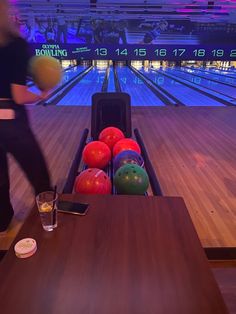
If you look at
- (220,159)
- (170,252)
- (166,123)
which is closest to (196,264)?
(170,252)

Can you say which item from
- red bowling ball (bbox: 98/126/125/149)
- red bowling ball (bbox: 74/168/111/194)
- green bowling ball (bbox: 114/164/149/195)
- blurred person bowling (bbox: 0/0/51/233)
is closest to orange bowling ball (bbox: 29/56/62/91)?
blurred person bowling (bbox: 0/0/51/233)

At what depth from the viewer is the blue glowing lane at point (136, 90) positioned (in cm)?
479

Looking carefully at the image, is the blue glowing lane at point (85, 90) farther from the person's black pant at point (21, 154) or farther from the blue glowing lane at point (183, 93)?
the person's black pant at point (21, 154)

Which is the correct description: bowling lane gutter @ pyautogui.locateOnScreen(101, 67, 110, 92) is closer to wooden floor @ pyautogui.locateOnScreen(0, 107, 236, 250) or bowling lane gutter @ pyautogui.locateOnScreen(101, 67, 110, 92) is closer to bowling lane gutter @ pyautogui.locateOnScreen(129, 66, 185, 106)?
bowling lane gutter @ pyautogui.locateOnScreen(129, 66, 185, 106)

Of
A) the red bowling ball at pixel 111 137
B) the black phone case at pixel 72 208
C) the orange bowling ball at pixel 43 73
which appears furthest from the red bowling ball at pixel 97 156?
the black phone case at pixel 72 208

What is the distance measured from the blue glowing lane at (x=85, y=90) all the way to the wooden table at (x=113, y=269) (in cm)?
395

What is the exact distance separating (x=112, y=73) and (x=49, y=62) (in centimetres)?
715

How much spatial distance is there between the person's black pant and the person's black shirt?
0.13 m

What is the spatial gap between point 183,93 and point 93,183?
464 cm

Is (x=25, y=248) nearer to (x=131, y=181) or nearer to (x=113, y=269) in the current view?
(x=113, y=269)

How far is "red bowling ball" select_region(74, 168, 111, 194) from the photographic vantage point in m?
1.42

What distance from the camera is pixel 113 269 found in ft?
2.26

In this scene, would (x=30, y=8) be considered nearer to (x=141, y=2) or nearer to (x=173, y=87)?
(x=141, y=2)

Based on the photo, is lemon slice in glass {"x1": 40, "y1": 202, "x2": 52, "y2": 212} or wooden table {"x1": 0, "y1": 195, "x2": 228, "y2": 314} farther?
lemon slice in glass {"x1": 40, "y1": 202, "x2": 52, "y2": 212}
